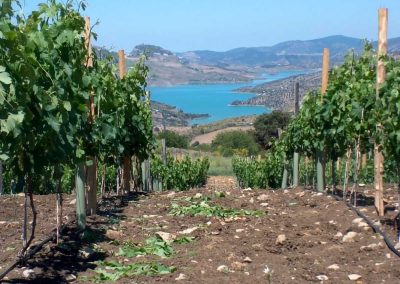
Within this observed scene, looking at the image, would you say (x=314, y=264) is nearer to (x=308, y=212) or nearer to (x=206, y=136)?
(x=308, y=212)

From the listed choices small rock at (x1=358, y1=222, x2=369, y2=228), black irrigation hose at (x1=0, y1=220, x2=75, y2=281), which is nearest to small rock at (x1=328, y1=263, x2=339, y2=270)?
small rock at (x1=358, y1=222, x2=369, y2=228)

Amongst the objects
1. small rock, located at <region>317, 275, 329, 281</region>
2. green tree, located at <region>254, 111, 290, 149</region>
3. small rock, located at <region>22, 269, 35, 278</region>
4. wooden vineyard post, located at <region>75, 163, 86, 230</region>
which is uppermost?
green tree, located at <region>254, 111, 290, 149</region>

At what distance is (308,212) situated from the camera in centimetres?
850

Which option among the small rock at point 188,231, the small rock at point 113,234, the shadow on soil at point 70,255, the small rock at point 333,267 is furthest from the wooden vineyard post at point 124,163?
the small rock at point 333,267

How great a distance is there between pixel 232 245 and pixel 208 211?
82.0 inches

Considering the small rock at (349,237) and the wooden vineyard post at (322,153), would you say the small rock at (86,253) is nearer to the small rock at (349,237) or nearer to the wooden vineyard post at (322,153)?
the small rock at (349,237)

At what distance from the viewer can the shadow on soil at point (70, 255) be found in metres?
5.34

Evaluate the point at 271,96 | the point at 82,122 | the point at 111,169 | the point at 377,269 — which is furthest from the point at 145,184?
the point at 271,96

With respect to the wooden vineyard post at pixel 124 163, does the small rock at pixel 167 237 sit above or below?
below

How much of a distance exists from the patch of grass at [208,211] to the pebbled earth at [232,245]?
175mm

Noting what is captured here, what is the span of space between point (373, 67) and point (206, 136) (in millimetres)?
46885

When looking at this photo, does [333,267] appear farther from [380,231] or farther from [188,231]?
[188,231]

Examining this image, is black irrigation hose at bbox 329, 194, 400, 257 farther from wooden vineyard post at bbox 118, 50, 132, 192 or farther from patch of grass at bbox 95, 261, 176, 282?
wooden vineyard post at bbox 118, 50, 132, 192

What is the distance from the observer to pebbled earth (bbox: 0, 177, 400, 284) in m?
5.34
